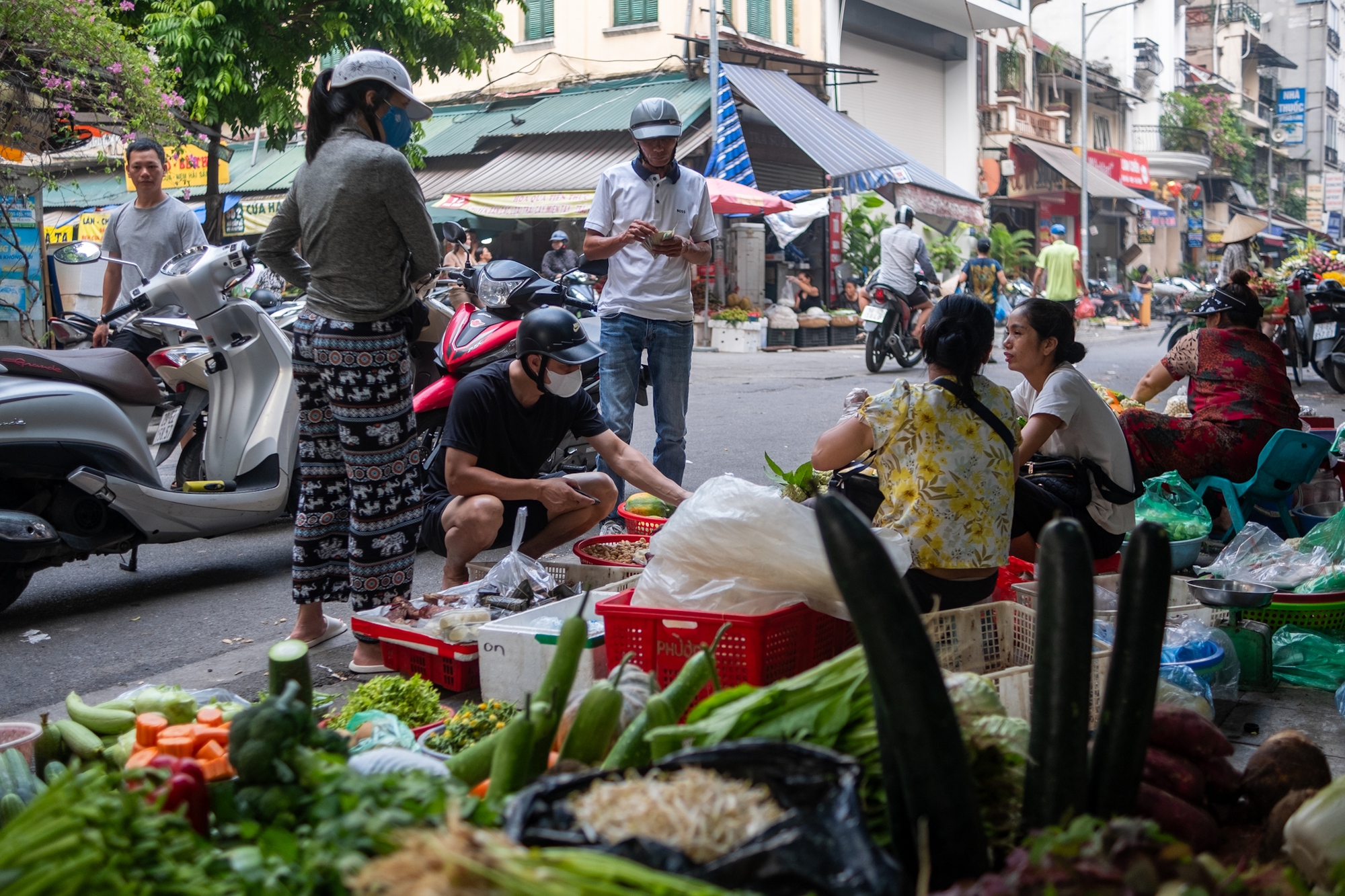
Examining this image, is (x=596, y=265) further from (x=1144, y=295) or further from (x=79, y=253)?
(x=1144, y=295)

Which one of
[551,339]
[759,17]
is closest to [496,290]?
[551,339]

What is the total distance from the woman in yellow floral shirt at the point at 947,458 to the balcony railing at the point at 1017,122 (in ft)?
87.5

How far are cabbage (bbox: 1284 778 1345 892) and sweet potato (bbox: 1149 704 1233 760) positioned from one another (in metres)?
0.26

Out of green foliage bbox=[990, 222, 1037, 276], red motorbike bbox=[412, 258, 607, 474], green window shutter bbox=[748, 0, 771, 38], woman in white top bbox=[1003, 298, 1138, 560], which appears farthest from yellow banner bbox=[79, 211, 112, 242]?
woman in white top bbox=[1003, 298, 1138, 560]

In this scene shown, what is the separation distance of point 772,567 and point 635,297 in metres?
2.92

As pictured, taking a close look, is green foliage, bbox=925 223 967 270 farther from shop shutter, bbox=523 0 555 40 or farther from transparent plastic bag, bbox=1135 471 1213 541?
transparent plastic bag, bbox=1135 471 1213 541

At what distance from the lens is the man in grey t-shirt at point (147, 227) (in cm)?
636

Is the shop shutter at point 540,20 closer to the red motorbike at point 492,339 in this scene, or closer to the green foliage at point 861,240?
the green foliage at point 861,240

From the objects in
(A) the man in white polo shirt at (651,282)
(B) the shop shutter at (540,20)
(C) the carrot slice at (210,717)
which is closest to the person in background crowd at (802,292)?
(B) the shop shutter at (540,20)

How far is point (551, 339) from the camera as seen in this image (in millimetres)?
4391

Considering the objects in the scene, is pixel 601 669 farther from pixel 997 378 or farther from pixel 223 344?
pixel 997 378

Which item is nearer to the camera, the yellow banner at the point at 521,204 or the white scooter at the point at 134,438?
the white scooter at the point at 134,438

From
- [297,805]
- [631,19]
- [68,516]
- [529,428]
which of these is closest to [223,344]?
[68,516]

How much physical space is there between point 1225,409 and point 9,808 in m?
5.06
